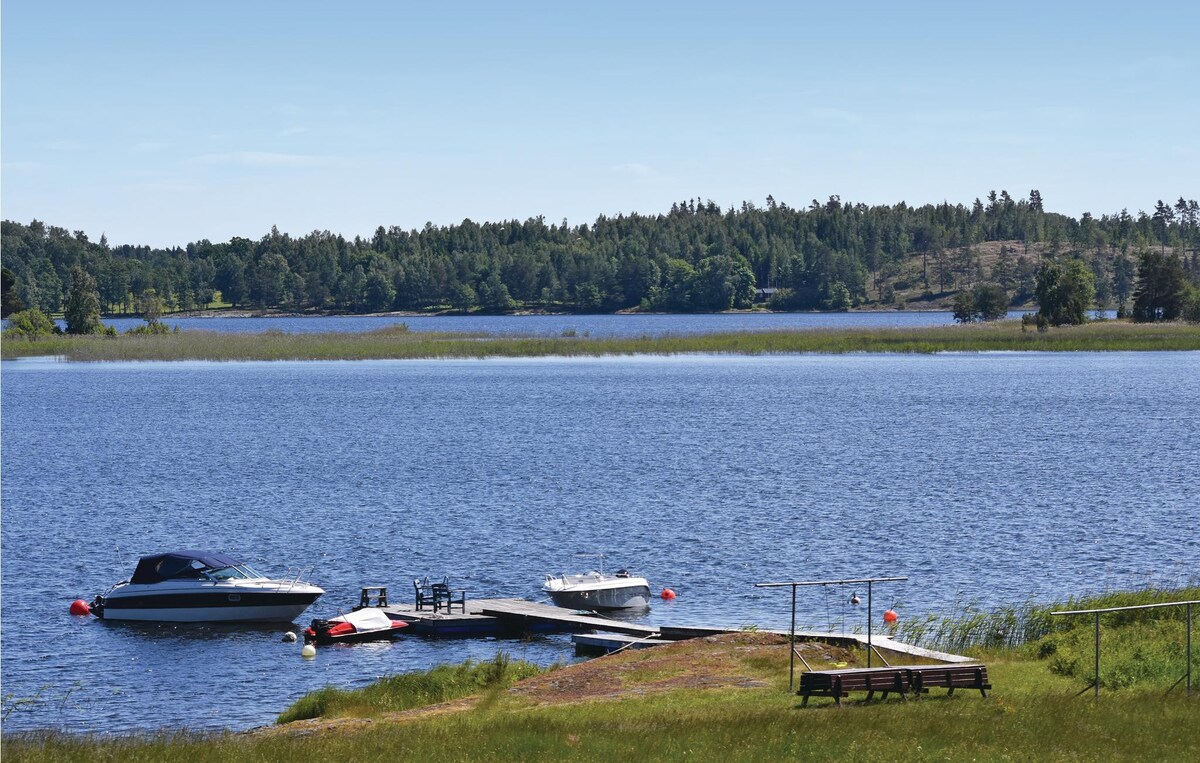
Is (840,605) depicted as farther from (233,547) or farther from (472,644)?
(233,547)

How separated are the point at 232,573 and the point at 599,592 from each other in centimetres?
1203

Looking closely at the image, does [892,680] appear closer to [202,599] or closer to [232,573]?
[202,599]

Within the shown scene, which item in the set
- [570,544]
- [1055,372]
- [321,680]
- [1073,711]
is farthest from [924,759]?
[1055,372]

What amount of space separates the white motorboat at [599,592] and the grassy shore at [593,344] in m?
118

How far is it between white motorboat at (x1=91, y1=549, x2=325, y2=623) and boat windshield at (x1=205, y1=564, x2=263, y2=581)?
4 centimetres

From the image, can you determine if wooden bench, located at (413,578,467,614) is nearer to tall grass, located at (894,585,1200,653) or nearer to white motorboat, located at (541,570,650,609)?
white motorboat, located at (541,570,650,609)

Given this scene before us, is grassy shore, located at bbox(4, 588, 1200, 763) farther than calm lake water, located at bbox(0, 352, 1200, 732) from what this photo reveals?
No

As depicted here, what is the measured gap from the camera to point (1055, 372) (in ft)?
520

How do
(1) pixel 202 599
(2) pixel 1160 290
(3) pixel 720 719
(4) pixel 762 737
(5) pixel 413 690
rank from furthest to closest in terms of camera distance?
Answer: (2) pixel 1160 290 → (1) pixel 202 599 → (5) pixel 413 690 → (3) pixel 720 719 → (4) pixel 762 737

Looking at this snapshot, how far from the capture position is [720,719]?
25.5 meters

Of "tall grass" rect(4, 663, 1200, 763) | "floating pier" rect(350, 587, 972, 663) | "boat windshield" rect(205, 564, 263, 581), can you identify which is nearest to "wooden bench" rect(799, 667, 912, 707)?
"tall grass" rect(4, 663, 1200, 763)

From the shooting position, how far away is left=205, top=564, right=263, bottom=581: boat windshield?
4519 centimetres

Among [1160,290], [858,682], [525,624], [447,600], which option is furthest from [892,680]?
[1160,290]

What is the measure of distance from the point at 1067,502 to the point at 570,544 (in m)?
24.7
